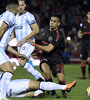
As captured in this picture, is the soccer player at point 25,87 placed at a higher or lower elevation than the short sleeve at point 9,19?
lower

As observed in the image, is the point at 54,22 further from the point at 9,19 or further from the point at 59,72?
the point at 9,19

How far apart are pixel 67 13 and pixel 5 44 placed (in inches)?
776

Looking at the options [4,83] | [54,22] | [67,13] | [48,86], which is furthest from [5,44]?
[67,13]

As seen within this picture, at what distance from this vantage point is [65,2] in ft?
91.5

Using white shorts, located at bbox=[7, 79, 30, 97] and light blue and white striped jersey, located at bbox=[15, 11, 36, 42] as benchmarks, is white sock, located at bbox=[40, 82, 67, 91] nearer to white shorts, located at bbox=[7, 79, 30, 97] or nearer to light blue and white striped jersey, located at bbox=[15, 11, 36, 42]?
white shorts, located at bbox=[7, 79, 30, 97]

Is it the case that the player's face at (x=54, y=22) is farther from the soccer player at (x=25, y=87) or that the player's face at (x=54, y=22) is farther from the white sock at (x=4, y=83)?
the white sock at (x=4, y=83)

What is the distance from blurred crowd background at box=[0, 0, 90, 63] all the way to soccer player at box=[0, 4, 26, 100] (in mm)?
12729

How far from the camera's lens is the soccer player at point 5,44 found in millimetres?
6383

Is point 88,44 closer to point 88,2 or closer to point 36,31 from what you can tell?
point 36,31

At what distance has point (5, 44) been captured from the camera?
7.04 m

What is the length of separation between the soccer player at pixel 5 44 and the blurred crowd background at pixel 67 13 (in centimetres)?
1273

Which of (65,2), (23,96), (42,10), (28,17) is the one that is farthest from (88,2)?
(23,96)

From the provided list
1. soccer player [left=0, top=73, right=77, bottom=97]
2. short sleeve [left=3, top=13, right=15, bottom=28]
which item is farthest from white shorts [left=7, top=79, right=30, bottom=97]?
short sleeve [left=3, top=13, right=15, bottom=28]

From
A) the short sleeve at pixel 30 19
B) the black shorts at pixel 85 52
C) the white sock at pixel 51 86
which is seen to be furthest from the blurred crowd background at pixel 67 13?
the white sock at pixel 51 86
